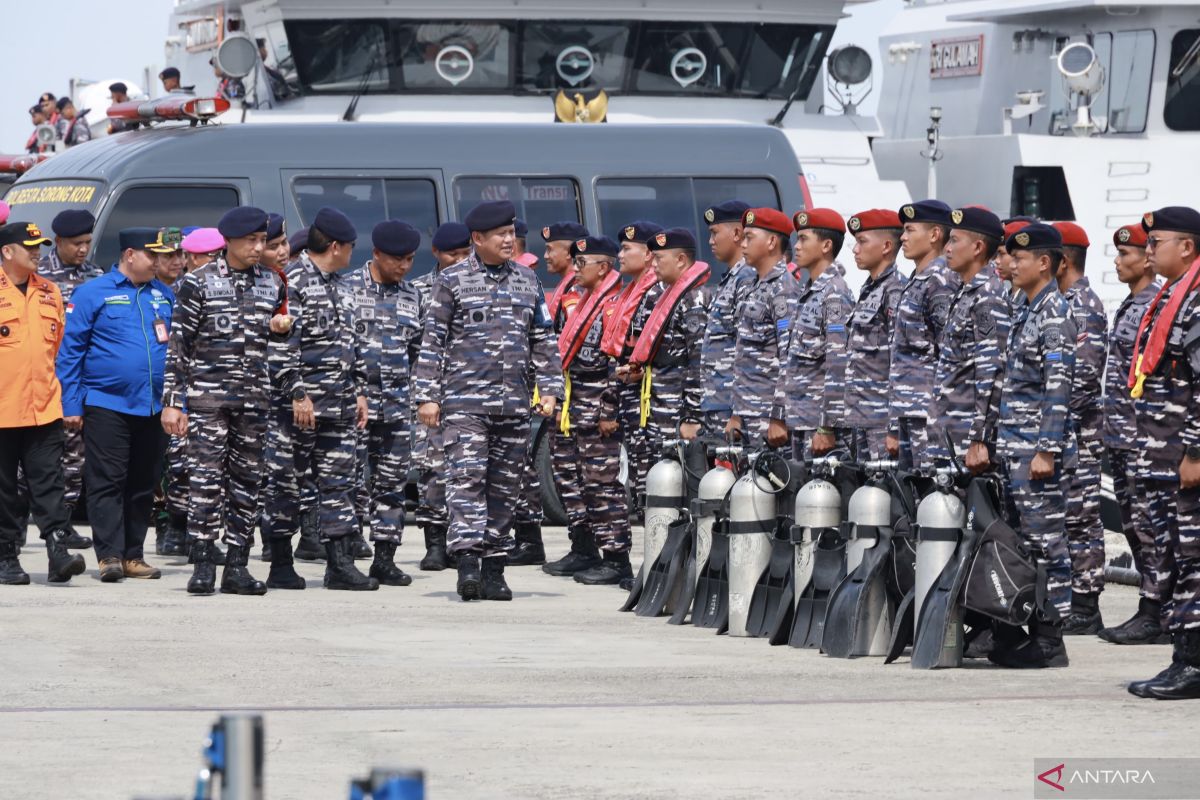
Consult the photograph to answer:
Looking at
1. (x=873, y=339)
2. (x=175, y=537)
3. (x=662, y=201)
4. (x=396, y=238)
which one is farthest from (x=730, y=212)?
(x=175, y=537)

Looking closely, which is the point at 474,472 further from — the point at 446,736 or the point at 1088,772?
the point at 1088,772

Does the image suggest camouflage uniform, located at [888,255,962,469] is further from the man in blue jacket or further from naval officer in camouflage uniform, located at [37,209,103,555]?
naval officer in camouflage uniform, located at [37,209,103,555]

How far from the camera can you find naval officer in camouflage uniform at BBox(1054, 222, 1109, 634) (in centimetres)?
962

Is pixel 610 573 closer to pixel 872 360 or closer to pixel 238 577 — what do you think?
pixel 238 577

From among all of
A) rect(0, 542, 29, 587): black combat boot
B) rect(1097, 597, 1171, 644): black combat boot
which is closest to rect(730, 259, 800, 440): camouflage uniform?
rect(1097, 597, 1171, 644): black combat boot

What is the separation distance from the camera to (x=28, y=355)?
1096cm

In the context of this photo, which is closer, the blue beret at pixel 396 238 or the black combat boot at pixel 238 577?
the black combat boot at pixel 238 577

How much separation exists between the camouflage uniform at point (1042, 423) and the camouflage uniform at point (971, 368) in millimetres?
119

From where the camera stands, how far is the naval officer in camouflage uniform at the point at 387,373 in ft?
37.5

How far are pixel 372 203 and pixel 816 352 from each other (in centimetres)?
497

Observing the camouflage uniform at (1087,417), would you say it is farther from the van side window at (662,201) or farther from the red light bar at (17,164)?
the red light bar at (17,164)

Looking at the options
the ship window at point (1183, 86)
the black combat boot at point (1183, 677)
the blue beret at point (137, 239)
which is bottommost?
the black combat boot at point (1183, 677)

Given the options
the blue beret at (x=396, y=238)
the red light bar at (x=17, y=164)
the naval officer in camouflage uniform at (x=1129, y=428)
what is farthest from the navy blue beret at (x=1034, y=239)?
the red light bar at (x=17, y=164)

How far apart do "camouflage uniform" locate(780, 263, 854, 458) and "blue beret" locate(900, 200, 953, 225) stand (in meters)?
0.79
